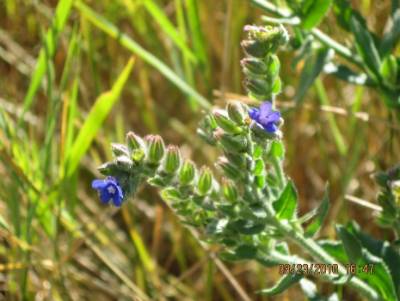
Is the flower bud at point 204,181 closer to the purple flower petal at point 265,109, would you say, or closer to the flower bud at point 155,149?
the flower bud at point 155,149

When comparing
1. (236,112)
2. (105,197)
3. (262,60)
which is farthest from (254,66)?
(105,197)

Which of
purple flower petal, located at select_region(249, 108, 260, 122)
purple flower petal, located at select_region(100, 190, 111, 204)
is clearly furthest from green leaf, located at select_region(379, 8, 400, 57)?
purple flower petal, located at select_region(100, 190, 111, 204)

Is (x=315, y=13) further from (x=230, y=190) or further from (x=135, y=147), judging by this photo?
(x=135, y=147)

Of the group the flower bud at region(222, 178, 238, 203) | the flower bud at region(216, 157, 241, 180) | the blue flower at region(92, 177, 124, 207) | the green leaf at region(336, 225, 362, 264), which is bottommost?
the green leaf at region(336, 225, 362, 264)

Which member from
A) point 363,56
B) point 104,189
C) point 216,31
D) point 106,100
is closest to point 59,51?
point 216,31

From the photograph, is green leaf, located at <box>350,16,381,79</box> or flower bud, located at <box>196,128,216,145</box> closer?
flower bud, located at <box>196,128,216,145</box>

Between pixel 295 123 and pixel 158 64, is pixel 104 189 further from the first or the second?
pixel 295 123

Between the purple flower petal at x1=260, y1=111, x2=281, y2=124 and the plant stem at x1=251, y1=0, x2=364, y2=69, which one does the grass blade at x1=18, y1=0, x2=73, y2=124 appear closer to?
the plant stem at x1=251, y1=0, x2=364, y2=69
